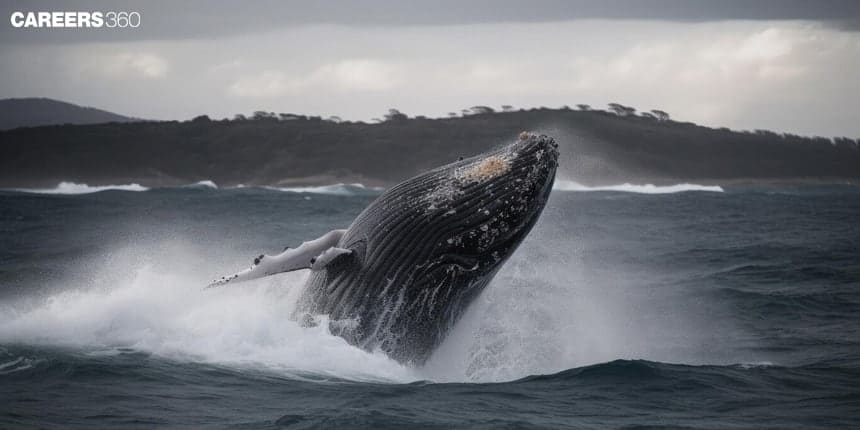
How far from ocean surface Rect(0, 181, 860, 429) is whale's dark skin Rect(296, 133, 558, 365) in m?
0.37

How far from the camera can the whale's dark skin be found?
867cm

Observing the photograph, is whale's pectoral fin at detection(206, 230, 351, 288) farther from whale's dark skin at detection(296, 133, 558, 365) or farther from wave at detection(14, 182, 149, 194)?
wave at detection(14, 182, 149, 194)

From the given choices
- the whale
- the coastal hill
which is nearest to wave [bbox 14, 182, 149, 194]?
the coastal hill

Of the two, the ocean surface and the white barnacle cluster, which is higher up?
the white barnacle cluster

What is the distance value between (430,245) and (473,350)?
1.95m

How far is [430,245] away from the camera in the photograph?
876 cm

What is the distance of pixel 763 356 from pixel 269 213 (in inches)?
865

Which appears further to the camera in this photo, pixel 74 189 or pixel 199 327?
pixel 74 189

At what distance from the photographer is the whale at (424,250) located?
28.5ft

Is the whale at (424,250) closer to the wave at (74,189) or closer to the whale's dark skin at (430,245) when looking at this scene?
the whale's dark skin at (430,245)

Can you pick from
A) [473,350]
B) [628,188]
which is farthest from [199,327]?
[628,188]

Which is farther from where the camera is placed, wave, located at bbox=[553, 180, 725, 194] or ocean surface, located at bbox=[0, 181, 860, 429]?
wave, located at bbox=[553, 180, 725, 194]

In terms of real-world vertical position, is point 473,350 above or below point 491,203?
below

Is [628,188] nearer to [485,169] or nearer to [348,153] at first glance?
[348,153]
